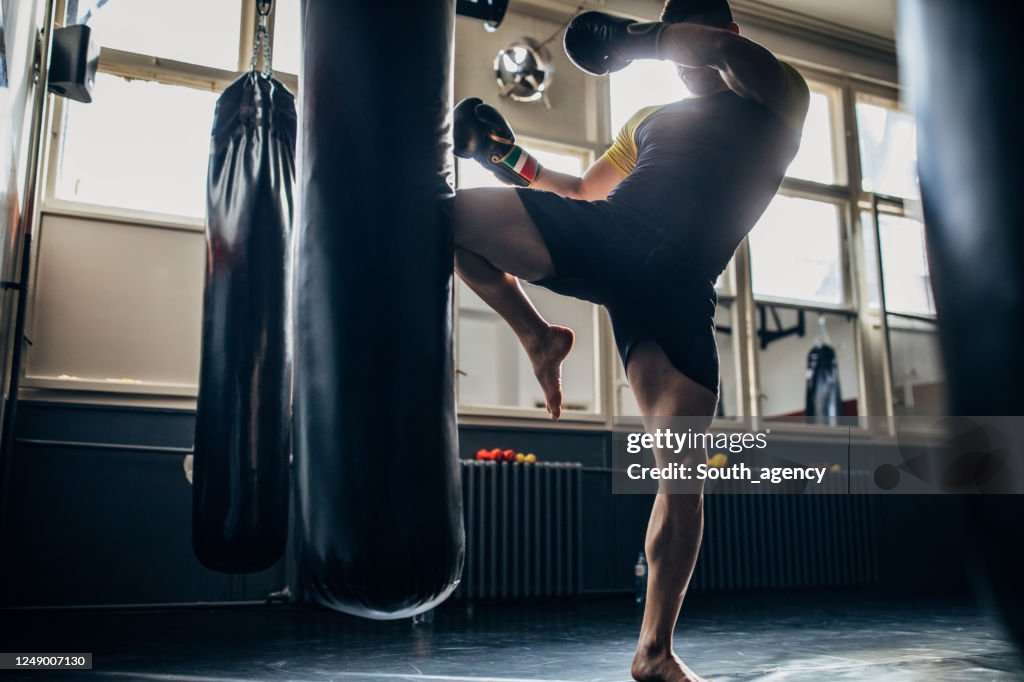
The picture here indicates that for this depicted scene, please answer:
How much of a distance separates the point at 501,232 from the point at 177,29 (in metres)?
3.64

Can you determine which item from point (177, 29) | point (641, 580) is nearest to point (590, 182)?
point (641, 580)

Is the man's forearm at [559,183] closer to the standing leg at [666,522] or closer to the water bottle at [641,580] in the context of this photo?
the standing leg at [666,522]

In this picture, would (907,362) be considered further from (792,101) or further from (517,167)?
(517,167)

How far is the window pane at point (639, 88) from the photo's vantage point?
536 cm

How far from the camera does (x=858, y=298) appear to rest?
5812mm

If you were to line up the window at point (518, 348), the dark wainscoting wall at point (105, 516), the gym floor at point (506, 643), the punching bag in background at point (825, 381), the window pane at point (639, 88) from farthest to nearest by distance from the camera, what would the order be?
the punching bag in background at point (825, 381) → the window pane at point (639, 88) → the window at point (518, 348) → the dark wainscoting wall at point (105, 516) → the gym floor at point (506, 643)

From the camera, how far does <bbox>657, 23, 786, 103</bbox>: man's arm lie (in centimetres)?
142

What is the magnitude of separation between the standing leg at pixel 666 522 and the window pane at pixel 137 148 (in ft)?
10.5

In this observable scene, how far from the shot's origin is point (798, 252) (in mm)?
5746

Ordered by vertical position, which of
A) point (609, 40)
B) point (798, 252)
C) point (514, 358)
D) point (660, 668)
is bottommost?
point (660, 668)

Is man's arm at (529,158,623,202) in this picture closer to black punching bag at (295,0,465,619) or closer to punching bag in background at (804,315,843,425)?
black punching bag at (295,0,465,619)

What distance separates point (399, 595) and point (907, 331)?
5.35m

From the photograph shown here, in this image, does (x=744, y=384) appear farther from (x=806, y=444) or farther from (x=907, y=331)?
(x=907, y=331)

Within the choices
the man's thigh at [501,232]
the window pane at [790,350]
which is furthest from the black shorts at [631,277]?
the window pane at [790,350]
